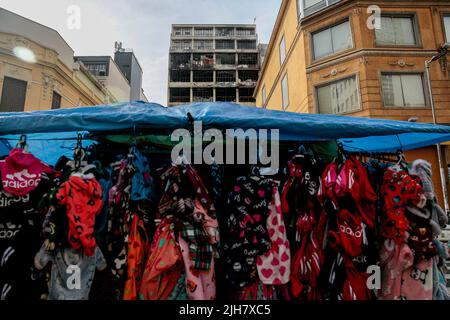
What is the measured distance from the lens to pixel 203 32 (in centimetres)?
4109

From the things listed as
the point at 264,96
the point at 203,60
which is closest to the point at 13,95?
the point at 264,96

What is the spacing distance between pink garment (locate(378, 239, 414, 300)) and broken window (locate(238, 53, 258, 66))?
39115mm

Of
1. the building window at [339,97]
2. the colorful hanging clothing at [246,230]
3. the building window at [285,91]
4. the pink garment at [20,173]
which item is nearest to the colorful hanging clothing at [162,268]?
the colorful hanging clothing at [246,230]

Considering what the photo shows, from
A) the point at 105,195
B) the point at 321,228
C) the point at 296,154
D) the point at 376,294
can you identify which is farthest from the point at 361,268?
the point at 105,195

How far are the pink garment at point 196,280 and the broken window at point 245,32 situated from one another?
1711 inches

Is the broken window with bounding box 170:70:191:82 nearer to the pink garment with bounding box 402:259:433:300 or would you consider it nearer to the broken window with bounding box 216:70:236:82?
the broken window with bounding box 216:70:236:82

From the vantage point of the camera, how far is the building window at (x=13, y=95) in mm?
13852

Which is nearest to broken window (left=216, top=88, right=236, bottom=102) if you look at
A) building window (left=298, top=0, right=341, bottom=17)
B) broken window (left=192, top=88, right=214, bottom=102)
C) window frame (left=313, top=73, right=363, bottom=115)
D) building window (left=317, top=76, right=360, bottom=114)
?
broken window (left=192, top=88, right=214, bottom=102)

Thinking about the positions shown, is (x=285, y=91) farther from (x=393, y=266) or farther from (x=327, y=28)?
(x=393, y=266)

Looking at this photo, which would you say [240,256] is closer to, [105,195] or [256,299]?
[256,299]

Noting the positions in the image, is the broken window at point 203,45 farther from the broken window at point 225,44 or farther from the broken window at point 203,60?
the broken window at point 203,60

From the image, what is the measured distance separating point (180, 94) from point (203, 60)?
20.7ft

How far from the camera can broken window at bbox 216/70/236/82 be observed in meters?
37.1

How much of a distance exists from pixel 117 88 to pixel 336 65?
2249 cm
